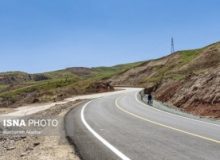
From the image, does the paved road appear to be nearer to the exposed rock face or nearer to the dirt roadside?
the dirt roadside

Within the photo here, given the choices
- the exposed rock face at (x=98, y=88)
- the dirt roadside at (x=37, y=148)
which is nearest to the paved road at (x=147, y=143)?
the dirt roadside at (x=37, y=148)

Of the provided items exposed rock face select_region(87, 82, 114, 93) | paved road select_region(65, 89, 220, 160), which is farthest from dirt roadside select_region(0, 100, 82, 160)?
exposed rock face select_region(87, 82, 114, 93)

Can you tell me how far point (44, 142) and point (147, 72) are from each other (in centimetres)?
10917

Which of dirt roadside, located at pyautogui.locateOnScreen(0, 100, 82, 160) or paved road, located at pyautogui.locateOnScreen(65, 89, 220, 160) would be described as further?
dirt roadside, located at pyautogui.locateOnScreen(0, 100, 82, 160)

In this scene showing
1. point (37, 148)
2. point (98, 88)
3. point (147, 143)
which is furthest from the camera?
point (98, 88)

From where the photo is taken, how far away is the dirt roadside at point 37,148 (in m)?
13.0

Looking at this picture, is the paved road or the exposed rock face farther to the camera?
the exposed rock face

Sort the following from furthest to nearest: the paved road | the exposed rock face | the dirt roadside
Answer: the exposed rock face
the dirt roadside
the paved road

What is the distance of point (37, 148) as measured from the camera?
1495 cm

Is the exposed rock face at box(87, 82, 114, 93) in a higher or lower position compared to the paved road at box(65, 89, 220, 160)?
higher

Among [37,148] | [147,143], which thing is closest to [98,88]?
[37,148]

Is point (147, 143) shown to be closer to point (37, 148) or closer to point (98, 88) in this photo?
point (37, 148)

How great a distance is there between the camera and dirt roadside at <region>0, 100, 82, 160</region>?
512 inches

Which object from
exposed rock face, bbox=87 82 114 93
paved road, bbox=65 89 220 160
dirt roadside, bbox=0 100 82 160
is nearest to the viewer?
paved road, bbox=65 89 220 160
